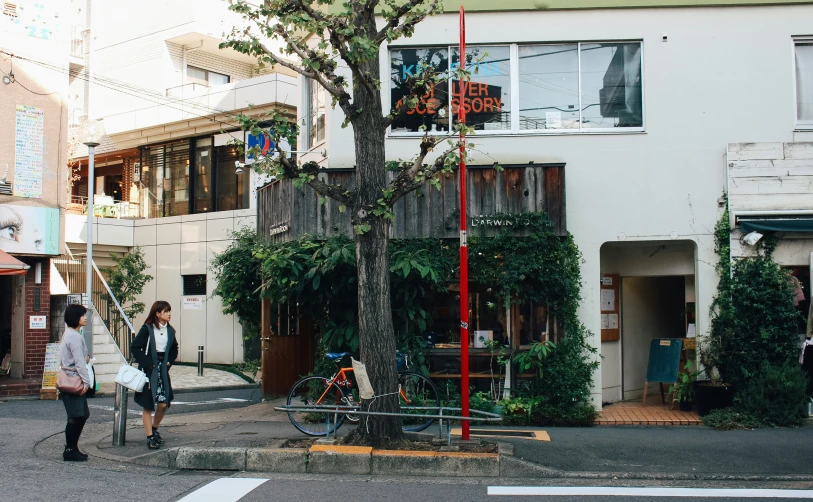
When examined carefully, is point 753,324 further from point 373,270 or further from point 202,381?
point 202,381

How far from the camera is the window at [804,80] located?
12398mm

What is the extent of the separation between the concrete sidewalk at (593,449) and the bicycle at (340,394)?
26 cm

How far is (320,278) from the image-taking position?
11320 mm

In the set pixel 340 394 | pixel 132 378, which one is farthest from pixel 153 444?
pixel 340 394

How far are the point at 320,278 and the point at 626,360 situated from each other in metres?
5.85

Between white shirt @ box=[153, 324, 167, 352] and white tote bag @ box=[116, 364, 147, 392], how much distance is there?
1.23ft

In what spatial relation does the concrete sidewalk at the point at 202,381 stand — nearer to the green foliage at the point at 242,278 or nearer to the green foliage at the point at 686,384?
the green foliage at the point at 242,278

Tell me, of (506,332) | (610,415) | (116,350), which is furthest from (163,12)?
(610,415)

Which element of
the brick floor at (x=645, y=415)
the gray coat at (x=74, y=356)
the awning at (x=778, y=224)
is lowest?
the brick floor at (x=645, y=415)

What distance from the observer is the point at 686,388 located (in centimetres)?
1212

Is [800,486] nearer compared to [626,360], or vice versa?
[800,486]

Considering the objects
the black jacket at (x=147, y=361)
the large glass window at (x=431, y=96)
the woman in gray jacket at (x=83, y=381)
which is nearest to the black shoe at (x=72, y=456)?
the woman in gray jacket at (x=83, y=381)

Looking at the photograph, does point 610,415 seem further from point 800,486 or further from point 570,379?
point 800,486

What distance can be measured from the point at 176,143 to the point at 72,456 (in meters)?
17.2
